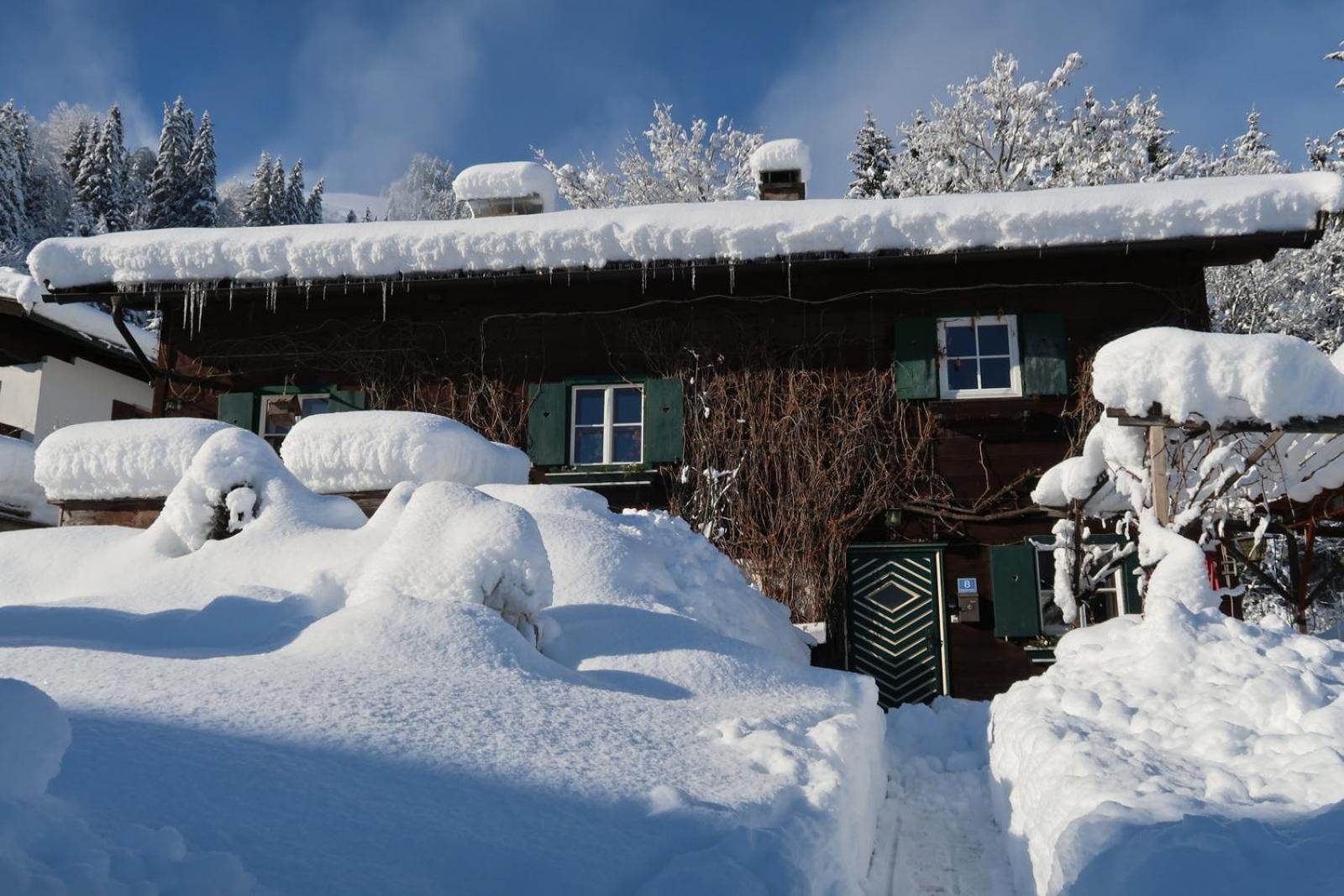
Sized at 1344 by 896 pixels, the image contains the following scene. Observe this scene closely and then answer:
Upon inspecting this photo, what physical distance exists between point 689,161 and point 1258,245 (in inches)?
541

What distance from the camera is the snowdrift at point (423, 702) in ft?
7.41

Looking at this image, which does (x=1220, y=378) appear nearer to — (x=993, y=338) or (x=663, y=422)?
(x=993, y=338)

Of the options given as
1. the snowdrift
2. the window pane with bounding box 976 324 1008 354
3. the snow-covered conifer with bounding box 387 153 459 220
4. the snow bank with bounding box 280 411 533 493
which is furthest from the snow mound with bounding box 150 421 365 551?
the snow-covered conifer with bounding box 387 153 459 220

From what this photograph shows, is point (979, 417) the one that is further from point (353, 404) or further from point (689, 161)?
point (689, 161)

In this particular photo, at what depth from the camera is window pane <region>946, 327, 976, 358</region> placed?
10.4 meters

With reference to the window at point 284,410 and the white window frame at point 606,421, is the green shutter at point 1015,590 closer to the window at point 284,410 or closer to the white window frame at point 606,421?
the white window frame at point 606,421

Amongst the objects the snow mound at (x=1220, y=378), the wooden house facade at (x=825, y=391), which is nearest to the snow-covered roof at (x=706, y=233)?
the wooden house facade at (x=825, y=391)

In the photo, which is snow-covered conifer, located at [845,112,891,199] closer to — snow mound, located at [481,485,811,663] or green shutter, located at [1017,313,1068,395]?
green shutter, located at [1017,313,1068,395]

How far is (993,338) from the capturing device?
34.1 ft

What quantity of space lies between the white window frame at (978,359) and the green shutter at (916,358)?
0.12 metres

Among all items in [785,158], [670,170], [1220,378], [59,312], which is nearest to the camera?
[1220,378]

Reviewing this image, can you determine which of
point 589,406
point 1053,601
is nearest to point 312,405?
point 589,406

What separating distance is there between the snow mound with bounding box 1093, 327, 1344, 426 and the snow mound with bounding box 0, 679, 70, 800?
5.80 meters

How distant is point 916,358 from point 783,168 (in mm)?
3391
